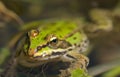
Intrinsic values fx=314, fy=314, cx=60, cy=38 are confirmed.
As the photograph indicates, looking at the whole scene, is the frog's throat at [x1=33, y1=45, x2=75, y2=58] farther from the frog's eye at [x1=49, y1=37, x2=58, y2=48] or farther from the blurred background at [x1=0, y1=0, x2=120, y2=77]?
the blurred background at [x1=0, y1=0, x2=120, y2=77]

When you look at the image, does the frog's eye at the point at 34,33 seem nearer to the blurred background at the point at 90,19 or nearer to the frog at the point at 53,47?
the frog at the point at 53,47

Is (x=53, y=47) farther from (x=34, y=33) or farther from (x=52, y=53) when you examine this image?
(x=34, y=33)

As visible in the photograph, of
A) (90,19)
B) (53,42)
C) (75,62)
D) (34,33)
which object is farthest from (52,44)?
(90,19)

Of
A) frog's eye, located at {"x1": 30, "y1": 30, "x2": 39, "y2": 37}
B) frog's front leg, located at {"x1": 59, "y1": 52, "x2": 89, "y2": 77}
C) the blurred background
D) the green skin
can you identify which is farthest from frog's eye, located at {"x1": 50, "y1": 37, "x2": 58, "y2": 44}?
the blurred background

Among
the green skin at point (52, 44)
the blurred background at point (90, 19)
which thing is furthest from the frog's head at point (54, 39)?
the blurred background at point (90, 19)

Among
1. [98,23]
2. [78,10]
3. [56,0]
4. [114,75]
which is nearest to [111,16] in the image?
[98,23]

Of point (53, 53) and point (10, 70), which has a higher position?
point (53, 53)

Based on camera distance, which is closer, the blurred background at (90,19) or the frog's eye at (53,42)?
the frog's eye at (53,42)
